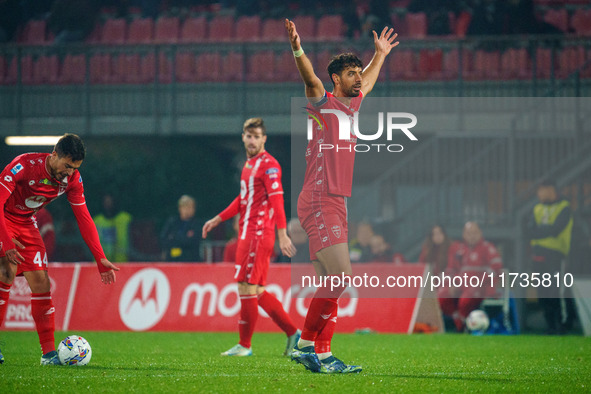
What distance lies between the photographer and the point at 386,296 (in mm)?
11539

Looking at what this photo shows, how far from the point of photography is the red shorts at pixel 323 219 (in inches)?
236

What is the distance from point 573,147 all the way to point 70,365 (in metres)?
10.6

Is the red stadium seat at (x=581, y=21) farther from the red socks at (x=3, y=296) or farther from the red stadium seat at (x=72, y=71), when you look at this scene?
the red socks at (x=3, y=296)

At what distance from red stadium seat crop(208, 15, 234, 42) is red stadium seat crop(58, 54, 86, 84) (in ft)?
10.7

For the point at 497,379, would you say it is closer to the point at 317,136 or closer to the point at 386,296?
the point at 317,136

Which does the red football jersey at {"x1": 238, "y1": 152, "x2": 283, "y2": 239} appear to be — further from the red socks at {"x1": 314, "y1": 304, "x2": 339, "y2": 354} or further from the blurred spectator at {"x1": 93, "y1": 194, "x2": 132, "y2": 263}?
the blurred spectator at {"x1": 93, "y1": 194, "x2": 132, "y2": 263}

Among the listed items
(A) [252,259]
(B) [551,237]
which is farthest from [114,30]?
(A) [252,259]

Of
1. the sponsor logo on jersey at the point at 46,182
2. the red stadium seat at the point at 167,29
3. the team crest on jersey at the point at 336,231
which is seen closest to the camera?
the team crest on jersey at the point at 336,231

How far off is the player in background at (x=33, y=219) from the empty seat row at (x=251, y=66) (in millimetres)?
10544

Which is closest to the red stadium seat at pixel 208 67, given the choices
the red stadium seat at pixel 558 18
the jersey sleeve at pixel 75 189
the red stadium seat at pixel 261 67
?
the red stadium seat at pixel 261 67

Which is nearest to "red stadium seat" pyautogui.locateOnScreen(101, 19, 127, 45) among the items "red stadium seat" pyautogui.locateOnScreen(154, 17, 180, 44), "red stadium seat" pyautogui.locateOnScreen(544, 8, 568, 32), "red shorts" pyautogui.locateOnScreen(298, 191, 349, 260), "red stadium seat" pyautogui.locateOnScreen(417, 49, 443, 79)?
"red stadium seat" pyautogui.locateOnScreen(154, 17, 180, 44)

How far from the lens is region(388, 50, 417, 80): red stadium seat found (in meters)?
17.4

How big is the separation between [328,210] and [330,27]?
1398 cm

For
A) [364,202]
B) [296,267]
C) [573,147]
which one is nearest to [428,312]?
[296,267]
